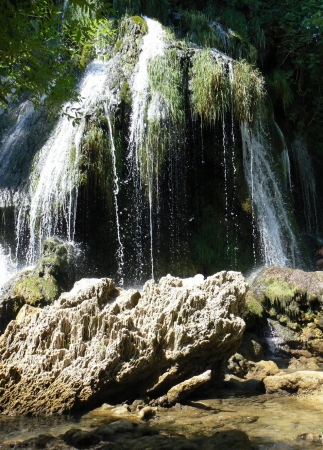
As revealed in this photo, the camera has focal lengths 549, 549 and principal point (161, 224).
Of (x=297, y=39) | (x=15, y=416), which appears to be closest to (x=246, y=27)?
(x=297, y=39)

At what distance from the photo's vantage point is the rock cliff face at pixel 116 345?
544 centimetres

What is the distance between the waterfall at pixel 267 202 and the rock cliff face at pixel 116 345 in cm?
602

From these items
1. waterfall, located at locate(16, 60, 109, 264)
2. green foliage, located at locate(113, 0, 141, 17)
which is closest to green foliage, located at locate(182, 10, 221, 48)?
green foliage, located at locate(113, 0, 141, 17)

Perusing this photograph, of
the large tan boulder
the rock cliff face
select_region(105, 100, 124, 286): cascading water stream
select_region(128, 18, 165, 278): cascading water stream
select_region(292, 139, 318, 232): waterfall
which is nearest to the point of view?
the rock cliff face

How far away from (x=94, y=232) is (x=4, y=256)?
2.18 meters

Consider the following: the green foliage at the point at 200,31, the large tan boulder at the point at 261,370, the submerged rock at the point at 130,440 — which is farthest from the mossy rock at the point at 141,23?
the submerged rock at the point at 130,440

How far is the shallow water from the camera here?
4578 millimetres

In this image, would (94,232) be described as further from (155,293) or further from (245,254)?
(155,293)

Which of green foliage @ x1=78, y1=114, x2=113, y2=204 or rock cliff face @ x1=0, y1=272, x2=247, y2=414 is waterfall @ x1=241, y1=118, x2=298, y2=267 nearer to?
green foliage @ x1=78, y1=114, x2=113, y2=204

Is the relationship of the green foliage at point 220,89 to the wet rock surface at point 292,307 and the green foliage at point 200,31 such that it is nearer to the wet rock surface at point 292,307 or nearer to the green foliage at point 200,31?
the green foliage at point 200,31

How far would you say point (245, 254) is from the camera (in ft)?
39.4

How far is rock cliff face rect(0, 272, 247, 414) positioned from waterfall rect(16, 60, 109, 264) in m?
4.51

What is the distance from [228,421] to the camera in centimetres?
502

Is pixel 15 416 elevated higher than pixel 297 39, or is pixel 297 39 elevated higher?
pixel 297 39
